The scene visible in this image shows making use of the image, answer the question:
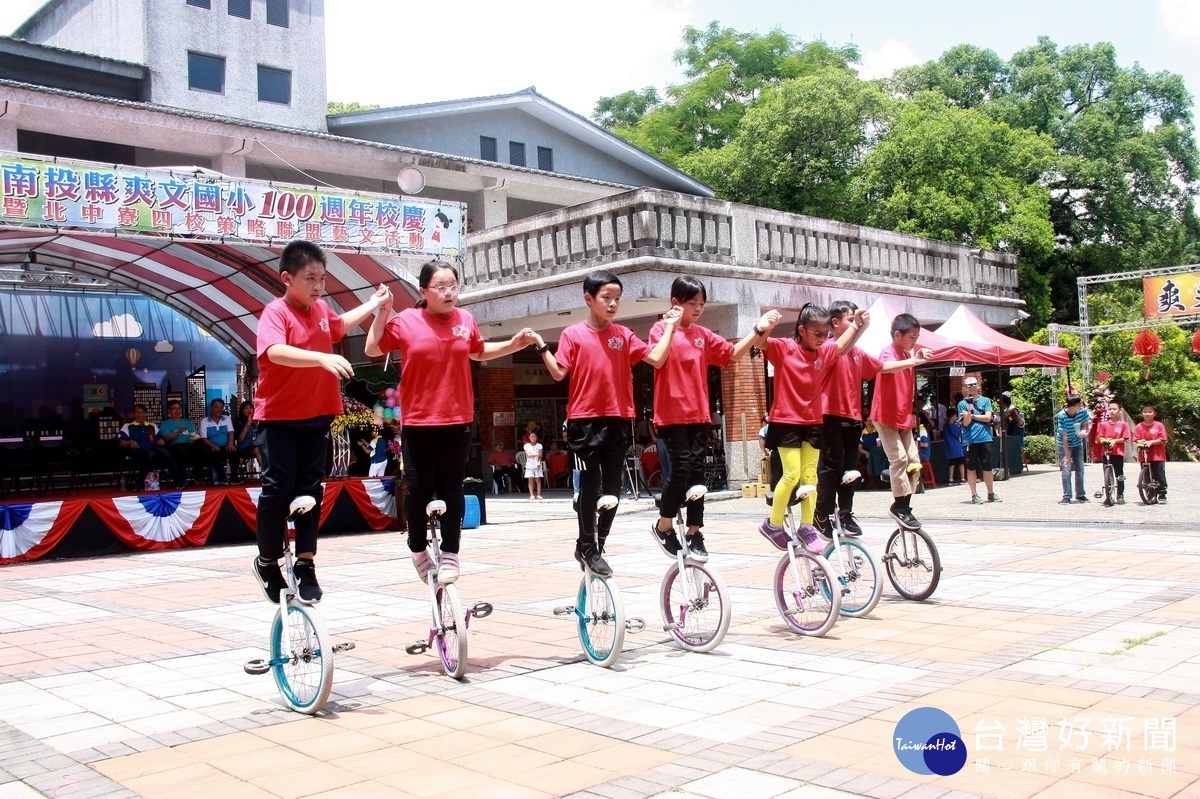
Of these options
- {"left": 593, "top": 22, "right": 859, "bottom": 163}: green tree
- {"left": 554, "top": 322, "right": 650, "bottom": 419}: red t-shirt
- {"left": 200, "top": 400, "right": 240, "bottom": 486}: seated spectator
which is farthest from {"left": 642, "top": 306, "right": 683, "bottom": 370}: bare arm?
{"left": 593, "top": 22, "right": 859, "bottom": 163}: green tree

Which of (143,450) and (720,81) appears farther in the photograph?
(720,81)

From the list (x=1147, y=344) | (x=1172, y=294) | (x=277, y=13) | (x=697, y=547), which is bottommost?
(x=697, y=547)

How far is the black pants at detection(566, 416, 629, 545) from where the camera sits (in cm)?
553

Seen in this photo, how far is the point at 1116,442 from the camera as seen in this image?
13.9 m

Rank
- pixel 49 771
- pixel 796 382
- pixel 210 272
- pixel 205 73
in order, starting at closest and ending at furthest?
pixel 49 771 → pixel 796 382 → pixel 210 272 → pixel 205 73

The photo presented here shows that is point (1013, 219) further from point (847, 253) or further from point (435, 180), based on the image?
point (435, 180)

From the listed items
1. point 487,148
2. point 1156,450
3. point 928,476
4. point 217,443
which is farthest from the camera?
point 487,148

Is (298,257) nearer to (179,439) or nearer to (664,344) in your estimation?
(664,344)

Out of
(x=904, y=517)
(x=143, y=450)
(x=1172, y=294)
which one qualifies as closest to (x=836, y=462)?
(x=904, y=517)

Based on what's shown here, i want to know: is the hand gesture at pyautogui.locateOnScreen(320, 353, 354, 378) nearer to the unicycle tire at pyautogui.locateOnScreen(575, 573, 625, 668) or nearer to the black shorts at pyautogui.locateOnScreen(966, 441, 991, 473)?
the unicycle tire at pyautogui.locateOnScreen(575, 573, 625, 668)

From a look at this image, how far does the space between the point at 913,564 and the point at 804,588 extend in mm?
1431

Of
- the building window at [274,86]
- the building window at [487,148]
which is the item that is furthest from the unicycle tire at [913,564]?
the building window at [274,86]

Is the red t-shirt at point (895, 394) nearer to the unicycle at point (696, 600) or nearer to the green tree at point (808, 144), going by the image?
the unicycle at point (696, 600)

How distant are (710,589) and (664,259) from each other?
35.2 feet
